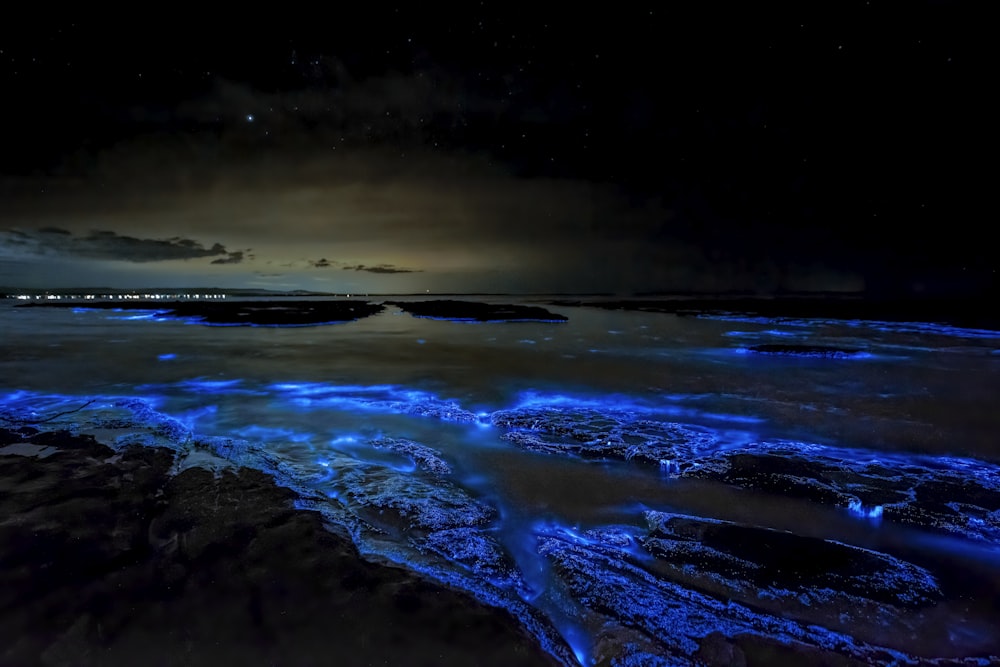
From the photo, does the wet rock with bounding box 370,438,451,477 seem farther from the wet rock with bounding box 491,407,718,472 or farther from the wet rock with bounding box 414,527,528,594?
the wet rock with bounding box 414,527,528,594

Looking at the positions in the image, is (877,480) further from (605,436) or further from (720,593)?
(720,593)

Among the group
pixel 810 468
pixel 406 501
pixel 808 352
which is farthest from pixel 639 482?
pixel 808 352

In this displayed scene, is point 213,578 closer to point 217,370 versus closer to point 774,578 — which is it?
point 774,578

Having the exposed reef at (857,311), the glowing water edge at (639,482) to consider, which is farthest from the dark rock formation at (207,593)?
the exposed reef at (857,311)

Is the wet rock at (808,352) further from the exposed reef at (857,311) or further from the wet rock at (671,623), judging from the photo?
the exposed reef at (857,311)

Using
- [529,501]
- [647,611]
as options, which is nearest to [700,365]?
[529,501]
